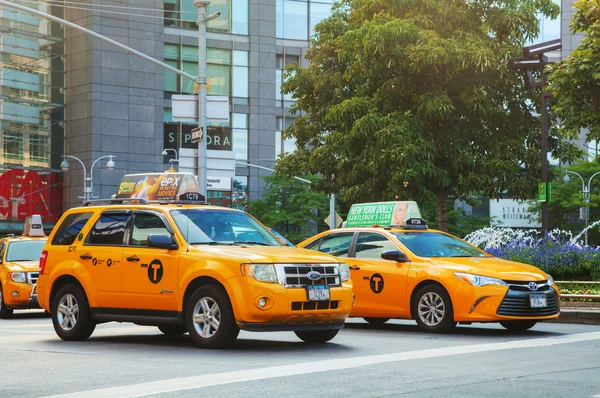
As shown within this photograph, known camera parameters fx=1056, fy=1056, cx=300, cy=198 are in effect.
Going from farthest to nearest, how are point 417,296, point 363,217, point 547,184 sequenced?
point 547,184 → point 363,217 → point 417,296

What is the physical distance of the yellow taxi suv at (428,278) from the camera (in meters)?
14.4

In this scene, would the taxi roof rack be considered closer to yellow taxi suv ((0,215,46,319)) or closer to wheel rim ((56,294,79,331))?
wheel rim ((56,294,79,331))

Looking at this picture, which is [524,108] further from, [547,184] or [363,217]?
[363,217]

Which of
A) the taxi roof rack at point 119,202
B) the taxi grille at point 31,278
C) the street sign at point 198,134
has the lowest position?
the taxi grille at point 31,278

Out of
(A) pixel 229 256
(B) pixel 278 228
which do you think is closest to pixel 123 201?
(A) pixel 229 256

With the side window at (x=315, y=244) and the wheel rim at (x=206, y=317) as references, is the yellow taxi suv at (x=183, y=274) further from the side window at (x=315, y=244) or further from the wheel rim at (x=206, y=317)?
the side window at (x=315, y=244)

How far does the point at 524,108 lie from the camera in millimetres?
30562

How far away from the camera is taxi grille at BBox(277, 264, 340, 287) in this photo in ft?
39.1

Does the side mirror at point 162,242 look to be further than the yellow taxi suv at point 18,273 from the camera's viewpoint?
No

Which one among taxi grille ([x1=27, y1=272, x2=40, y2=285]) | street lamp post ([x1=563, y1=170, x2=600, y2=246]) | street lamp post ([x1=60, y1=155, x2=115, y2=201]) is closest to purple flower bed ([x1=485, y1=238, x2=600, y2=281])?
taxi grille ([x1=27, y1=272, x2=40, y2=285])

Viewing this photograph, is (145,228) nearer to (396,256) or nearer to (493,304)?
(396,256)

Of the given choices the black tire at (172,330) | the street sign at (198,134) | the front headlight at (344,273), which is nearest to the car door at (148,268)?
the black tire at (172,330)

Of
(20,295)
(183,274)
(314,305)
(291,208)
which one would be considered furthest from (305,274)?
(291,208)

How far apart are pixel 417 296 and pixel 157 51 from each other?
51.5 metres
